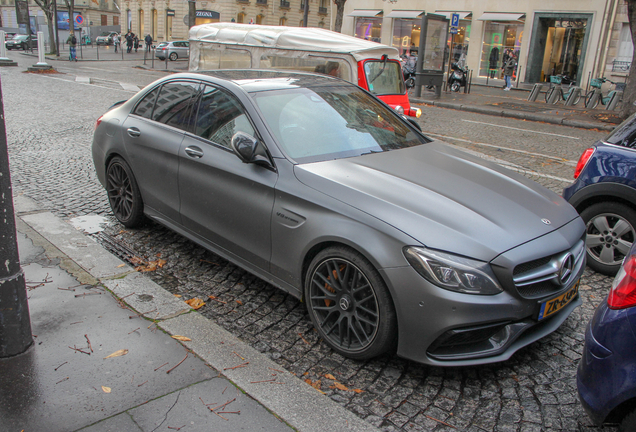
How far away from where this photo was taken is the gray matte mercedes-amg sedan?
9.41ft

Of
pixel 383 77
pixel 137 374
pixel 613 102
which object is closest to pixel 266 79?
pixel 137 374

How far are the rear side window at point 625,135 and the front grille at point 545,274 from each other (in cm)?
176

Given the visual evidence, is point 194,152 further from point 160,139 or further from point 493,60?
point 493,60

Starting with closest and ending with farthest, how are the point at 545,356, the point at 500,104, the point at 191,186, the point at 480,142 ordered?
the point at 545,356, the point at 191,186, the point at 480,142, the point at 500,104

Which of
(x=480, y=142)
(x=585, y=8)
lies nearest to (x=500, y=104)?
(x=480, y=142)

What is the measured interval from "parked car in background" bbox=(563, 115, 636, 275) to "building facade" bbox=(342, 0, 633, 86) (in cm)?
1965

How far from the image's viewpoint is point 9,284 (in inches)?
120

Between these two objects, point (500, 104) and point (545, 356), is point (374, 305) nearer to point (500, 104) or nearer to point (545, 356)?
point (545, 356)

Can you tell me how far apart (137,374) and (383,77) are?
31.9 ft

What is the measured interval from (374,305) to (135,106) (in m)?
3.33

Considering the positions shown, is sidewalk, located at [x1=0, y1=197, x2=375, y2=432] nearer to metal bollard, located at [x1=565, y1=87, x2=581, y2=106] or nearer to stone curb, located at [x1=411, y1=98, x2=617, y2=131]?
stone curb, located at [x1=411, y1=98, x2=617, y2=131]

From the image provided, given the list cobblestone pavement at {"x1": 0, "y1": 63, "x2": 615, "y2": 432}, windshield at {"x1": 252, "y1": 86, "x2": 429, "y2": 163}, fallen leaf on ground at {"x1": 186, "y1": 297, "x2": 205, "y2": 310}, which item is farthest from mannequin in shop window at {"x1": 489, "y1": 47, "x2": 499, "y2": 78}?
fallen leaf on ground at {"x1": 186, "y1": 297, "x2": 205, "y2": 310}

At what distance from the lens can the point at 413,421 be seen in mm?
2795

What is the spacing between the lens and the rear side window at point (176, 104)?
451 centimetres
